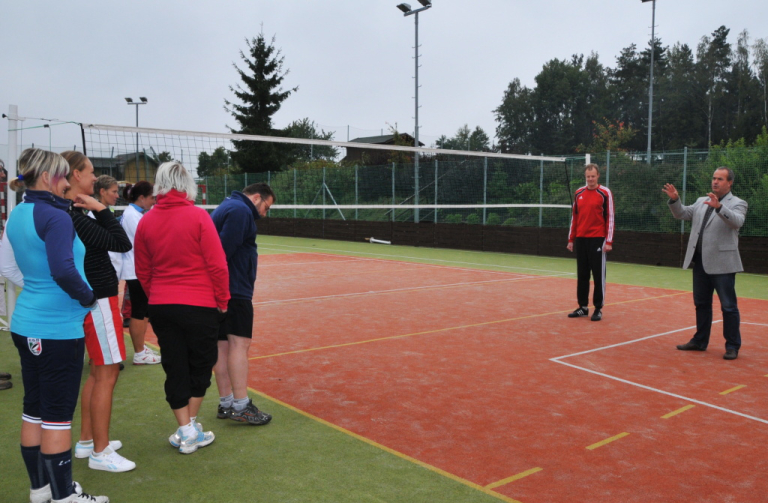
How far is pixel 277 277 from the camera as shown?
12.3 meters

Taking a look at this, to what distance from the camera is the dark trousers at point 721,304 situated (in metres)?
6.11

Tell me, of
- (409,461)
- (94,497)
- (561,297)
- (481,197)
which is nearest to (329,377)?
(409,461)

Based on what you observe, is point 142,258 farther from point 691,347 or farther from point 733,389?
point 691,347

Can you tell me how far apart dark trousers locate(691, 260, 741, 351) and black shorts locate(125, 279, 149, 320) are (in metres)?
5.21

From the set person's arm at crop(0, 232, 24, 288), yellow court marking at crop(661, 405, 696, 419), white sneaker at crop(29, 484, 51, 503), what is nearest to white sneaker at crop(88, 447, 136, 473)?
white sneaker at crop(29, 484, 51, 503)

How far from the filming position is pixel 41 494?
118 inches

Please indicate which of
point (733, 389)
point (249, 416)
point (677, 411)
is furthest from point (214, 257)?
point (733, 389)

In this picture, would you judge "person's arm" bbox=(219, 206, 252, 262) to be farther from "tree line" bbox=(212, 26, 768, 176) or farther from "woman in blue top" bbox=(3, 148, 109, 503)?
"tree line" bbox=(212, 26, 768, 176)

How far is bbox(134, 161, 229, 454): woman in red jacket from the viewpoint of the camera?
351 cm

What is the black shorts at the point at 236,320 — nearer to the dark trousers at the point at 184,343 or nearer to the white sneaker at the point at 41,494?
the dark trousers at the point at 184,343

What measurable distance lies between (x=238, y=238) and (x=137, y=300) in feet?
7.39

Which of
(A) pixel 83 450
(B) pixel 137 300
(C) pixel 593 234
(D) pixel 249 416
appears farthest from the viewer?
(C) pixel 593 234

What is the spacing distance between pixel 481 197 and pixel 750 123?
1611 inches

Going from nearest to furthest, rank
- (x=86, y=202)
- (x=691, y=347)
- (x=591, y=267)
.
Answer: (x=86, y=202) → (x=691, y=347) → (x=591, y=267)
